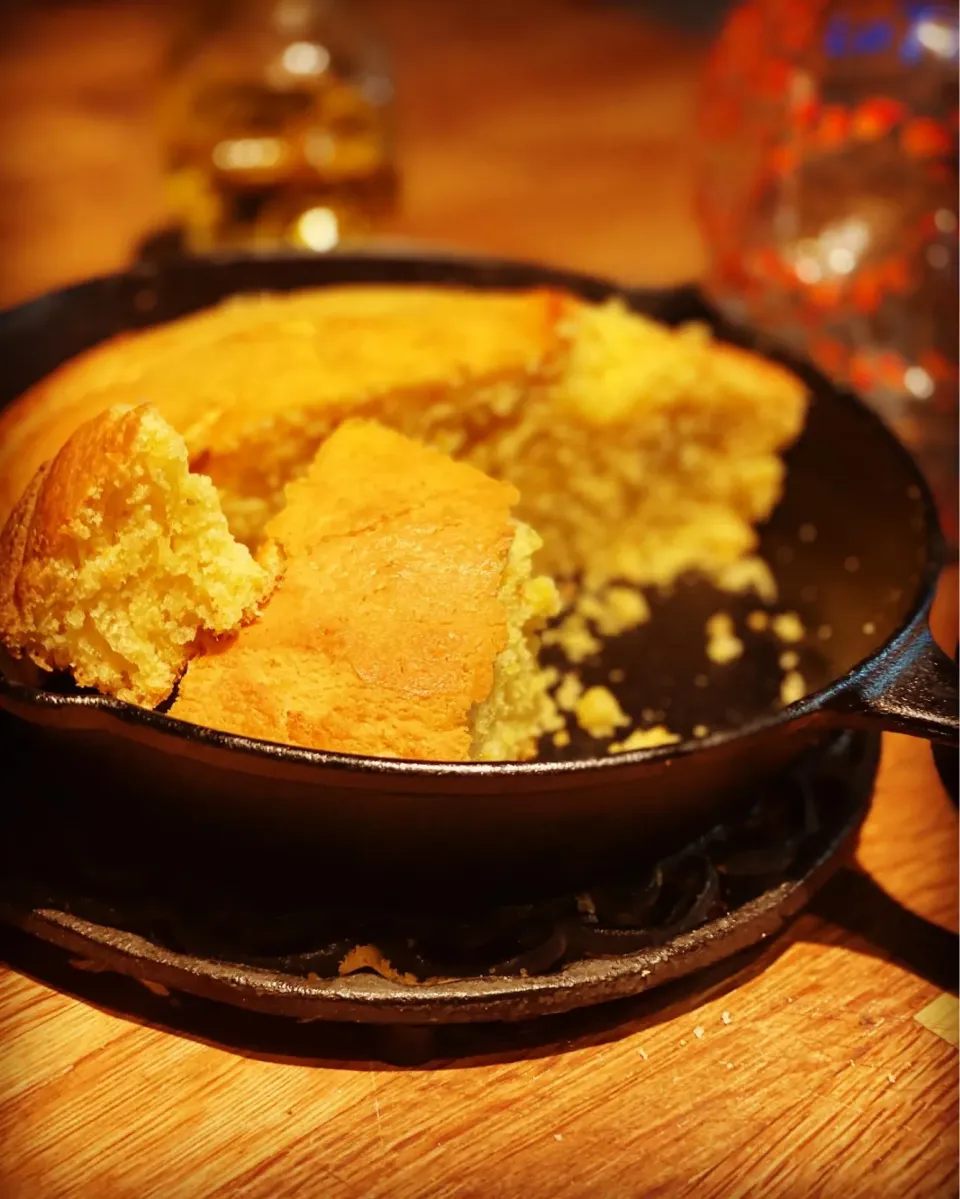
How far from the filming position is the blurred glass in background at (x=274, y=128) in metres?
1.85

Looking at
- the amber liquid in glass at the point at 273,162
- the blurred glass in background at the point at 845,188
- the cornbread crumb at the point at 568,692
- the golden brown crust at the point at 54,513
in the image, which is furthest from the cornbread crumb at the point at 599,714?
the amber liquid in glass at the point at 273,162

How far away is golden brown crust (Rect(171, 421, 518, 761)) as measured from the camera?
0.84 m

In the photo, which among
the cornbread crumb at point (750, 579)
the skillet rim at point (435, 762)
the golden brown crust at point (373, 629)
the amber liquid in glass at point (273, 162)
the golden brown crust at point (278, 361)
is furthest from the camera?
the amber liquid in glass at point (273, 162)

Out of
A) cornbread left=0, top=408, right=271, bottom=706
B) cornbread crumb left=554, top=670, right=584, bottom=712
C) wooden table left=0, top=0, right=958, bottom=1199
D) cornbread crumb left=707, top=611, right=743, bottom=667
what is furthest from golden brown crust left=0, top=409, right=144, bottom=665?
cornbread crumb left=707, top=611, right=743, bottom=667

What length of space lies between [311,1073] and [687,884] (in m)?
0.31

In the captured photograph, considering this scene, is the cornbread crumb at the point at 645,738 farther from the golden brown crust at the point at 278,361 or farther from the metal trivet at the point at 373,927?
the golden brown crust at the point at 278,361

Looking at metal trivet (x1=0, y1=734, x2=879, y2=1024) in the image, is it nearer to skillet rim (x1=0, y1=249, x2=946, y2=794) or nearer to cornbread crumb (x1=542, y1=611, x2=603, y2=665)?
skillet rim (x1=0, y1=249, x2=946, y2=794)

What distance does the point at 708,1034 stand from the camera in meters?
0.85

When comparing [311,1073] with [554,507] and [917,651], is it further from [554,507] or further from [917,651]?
[554,507]

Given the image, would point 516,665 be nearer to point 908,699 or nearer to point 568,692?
point 568,692

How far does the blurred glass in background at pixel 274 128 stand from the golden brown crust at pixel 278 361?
63cm

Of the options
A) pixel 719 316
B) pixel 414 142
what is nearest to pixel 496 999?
pixel 719 316

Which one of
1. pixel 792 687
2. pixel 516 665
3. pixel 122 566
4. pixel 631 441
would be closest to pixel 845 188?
pixel 631 441

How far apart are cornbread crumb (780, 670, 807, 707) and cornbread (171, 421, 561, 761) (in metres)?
0.29
